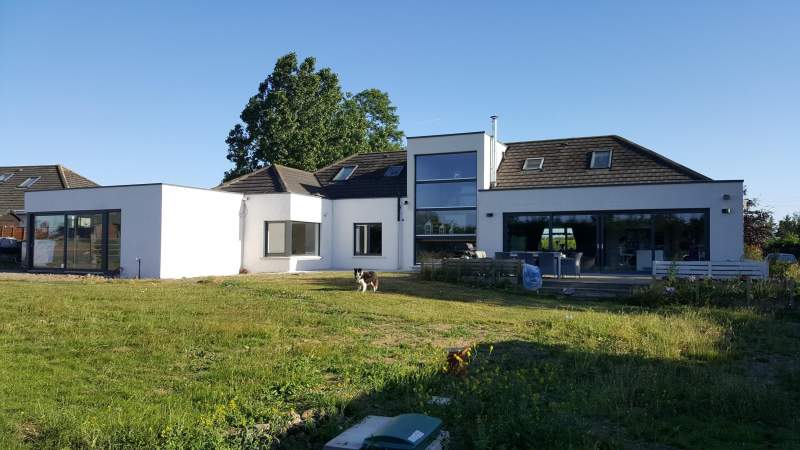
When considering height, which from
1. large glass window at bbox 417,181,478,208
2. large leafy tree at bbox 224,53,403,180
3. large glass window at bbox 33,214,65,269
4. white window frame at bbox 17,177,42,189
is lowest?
large glass window at bbox 33,214,65,269

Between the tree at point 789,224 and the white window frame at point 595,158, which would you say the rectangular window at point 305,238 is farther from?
the tree at point 789,224

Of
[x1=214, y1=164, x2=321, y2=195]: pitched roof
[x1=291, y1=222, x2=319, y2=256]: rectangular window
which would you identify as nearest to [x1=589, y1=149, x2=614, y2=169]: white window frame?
[x1=291, y1=222, x2=319, y2=256]: rectangular window

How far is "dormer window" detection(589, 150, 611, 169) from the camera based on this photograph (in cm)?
2391

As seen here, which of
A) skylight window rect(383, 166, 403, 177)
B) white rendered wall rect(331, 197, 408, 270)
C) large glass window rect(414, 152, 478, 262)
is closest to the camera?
large glass window rect(414, 152, 478, 262)

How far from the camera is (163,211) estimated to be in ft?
68.7

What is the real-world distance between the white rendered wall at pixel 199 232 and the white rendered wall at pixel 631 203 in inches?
397

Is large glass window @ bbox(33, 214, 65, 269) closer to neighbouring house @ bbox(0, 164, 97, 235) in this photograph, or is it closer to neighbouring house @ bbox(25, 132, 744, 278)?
neighbouring house @ bbox(25, 132, 744, 278)

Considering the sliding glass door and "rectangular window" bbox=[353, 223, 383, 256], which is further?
"rectangular window" bbox=[353, 223, 383, 256]

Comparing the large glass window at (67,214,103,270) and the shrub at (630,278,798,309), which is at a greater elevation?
the large glass window at (67,214,103,270)

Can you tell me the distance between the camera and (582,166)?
24172 millimetres

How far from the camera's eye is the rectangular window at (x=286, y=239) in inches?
958

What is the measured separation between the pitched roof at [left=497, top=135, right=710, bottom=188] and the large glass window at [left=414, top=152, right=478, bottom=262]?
5.05 ft

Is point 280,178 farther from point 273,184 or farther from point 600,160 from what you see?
point 600,160

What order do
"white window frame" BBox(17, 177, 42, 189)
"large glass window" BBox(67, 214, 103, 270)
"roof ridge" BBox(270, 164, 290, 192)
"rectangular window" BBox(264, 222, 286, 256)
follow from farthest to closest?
"white window frame" BBox(17, 177, 42, 189)
"roof ridge" BBox(270, 164, 290, 192)
"rectangular window" BBox(264, 222, 286, 256)
"large glass window" BBox(67, 214, 103, 270)
